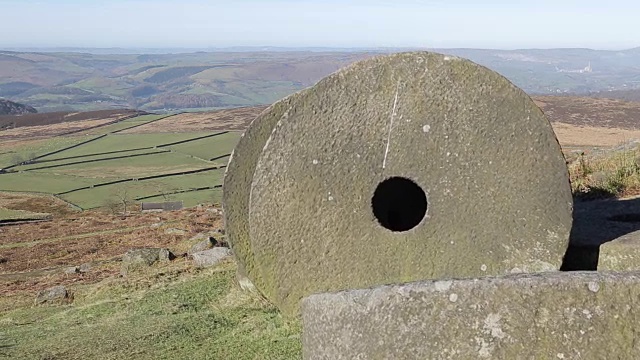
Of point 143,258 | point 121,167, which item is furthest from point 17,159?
point 143,258

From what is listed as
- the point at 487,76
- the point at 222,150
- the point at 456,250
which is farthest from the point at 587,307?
the point at 222,150

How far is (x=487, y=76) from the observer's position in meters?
6.96

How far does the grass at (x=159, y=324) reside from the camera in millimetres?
7855

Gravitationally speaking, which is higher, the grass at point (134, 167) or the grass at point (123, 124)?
the grass at point (134, 167)

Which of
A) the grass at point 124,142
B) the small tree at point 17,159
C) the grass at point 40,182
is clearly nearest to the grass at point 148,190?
the grass at point 40,182

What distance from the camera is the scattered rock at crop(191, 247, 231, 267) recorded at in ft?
45.1

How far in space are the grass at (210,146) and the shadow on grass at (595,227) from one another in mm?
71074

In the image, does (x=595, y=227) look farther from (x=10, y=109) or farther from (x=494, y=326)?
(x=10, y=109)

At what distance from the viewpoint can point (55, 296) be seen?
13.5 m

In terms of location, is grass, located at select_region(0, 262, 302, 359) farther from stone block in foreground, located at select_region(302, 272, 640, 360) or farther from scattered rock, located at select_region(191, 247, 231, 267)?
stone block in foreground, located at select_region(302, 272, 640, 360)

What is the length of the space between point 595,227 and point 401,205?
2.58 m

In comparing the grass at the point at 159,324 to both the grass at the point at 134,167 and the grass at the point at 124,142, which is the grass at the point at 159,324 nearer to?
the grass at the point at 134,167

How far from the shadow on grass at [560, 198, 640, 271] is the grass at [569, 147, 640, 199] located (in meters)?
1.70

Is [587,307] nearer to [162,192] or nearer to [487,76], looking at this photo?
[487,76]
